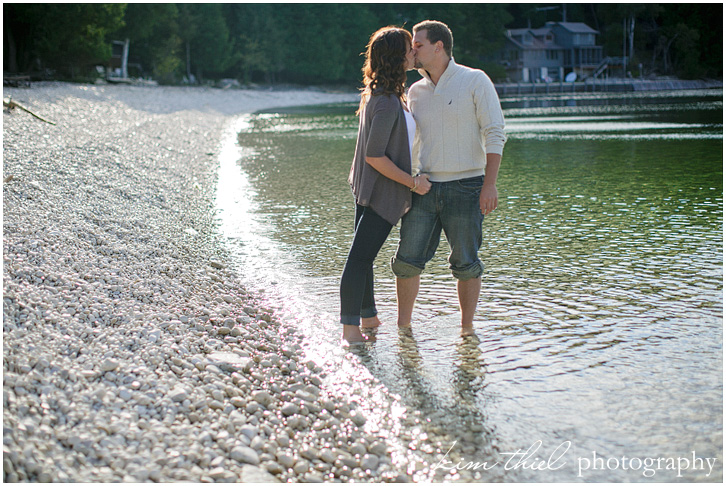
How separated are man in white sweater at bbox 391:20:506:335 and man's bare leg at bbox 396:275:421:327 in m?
0.22

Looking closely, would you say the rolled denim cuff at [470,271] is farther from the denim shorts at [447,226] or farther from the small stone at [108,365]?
the small stone at [108,365]

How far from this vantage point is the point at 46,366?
3.28 meters

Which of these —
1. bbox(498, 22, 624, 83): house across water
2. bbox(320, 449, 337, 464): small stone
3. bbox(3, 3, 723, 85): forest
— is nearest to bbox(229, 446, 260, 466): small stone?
bbox(320, 449, 337, 464): small stone

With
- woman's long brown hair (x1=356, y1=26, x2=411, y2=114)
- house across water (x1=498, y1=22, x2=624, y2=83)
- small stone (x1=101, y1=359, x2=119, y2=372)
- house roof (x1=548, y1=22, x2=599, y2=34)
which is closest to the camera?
small stone (x1=101, y1=359, x2=119, y2=372)

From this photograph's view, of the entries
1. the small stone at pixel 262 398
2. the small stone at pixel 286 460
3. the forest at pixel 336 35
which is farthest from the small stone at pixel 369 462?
the forest at pixel 336 35

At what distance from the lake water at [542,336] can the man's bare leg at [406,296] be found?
108 mm

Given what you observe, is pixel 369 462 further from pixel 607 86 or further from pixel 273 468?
pixel 607 86

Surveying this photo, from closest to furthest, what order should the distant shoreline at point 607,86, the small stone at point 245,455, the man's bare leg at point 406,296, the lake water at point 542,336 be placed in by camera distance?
1. the small stone at point 245,455
2. the lake water at point 542,336
3. the man's bare leg at point 406,296
4. the distant shoreline at point 607,86

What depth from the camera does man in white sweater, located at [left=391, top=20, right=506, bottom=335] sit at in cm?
388

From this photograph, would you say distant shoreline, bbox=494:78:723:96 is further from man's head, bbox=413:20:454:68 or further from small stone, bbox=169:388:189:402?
small stone, bbox=169:388:189:402

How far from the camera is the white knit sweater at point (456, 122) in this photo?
12.6ft

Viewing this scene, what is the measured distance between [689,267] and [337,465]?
4261 millimetres

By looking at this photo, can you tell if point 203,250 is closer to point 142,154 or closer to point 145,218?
point 145,218

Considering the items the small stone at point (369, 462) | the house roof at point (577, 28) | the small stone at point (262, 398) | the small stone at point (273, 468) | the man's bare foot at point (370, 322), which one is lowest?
the small stone at point (369, 462)
